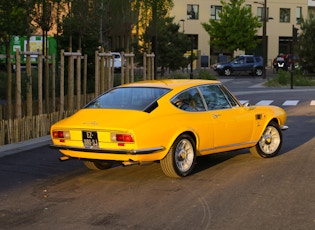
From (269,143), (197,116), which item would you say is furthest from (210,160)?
(197,116)

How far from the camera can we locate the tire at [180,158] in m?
7.55

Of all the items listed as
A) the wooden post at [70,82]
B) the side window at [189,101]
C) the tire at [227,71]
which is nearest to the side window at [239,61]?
the tire at [227,71]

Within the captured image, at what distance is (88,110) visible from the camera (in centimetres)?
809

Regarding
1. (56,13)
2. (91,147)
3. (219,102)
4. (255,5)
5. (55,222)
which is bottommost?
(55,222)

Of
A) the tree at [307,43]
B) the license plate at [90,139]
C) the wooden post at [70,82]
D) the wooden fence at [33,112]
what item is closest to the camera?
the license plate at [90,139]

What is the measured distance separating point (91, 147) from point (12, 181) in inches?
50.5

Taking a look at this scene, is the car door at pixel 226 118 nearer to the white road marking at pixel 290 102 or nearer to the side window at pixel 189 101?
the side window at pixel 189 101

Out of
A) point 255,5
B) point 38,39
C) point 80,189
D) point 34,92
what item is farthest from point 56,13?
point 255,5

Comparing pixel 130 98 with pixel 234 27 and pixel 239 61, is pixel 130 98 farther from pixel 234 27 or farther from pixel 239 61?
pixel 234 27

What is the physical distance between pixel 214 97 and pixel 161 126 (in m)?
1.59

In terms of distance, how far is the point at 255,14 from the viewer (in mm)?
70625

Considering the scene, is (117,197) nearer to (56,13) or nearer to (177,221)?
(177,221)

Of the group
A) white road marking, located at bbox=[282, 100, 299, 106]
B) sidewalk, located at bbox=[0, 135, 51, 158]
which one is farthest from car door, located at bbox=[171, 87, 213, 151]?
white road marking, located at bbox=[282, 100, 299, 106]

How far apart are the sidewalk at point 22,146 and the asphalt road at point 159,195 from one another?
38cm
